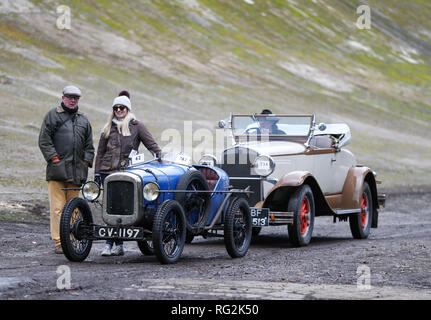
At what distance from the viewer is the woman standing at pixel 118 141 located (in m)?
10.1

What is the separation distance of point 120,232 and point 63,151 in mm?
1719

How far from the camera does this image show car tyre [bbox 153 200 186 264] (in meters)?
8.77

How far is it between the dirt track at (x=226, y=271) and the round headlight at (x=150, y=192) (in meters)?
0.82

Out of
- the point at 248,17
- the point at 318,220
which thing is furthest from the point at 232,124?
the point at 248,17

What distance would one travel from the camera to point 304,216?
12.0m

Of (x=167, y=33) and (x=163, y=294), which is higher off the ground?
(x=167, y=33)

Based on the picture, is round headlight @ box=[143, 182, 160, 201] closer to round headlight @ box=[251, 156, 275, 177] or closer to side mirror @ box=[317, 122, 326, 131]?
round headlight @ box=[251, 156, 275, 177]

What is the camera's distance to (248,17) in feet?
218
